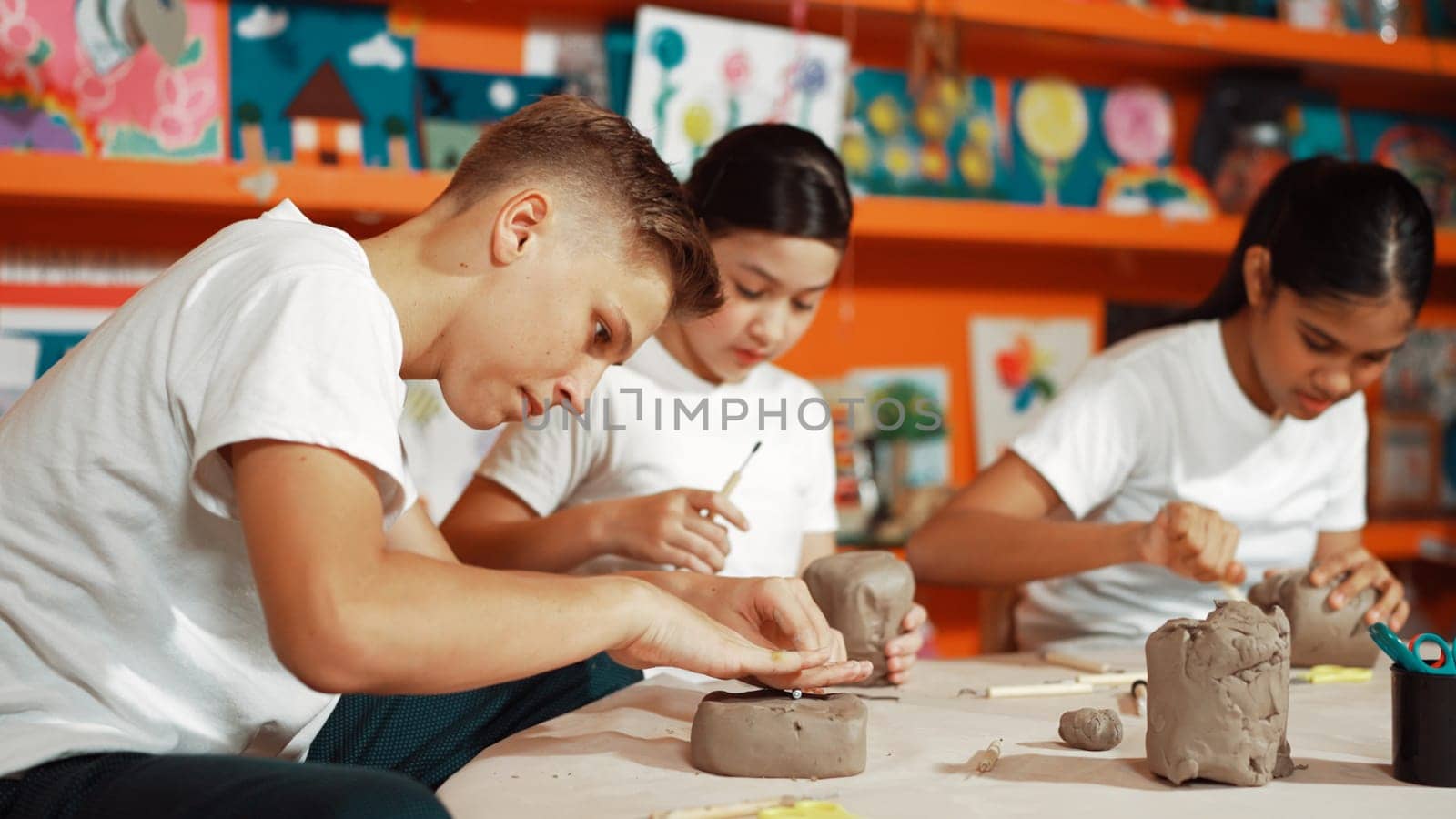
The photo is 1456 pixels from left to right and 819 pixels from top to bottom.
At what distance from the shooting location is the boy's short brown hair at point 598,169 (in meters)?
→ 1.02

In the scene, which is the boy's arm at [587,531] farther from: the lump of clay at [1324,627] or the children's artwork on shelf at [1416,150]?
the children's artwork on shelf at [1416,150]

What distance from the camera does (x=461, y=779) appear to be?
Answer: 879 millimetres

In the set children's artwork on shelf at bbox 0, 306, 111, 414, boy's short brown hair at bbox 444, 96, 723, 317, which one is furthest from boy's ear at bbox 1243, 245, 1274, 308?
children's artwork on shelf at bbox 0, 306, 111, 414

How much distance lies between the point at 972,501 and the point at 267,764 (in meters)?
1.02

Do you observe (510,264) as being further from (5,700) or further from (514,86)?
(514,86)

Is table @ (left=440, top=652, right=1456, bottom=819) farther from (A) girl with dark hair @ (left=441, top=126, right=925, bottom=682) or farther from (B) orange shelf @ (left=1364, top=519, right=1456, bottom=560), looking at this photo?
(B) orange shelf @ (left=1364, top=519, right=1456, bottom=560)

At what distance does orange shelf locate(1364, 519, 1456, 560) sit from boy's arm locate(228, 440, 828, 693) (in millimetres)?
2188

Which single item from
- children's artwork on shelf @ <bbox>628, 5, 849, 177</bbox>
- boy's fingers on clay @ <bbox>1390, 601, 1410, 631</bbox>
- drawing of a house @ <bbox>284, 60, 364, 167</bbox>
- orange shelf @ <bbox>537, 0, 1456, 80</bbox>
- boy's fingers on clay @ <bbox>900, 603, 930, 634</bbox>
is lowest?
boy's fingers on clay @ <bbox>1390, 601, 1410, 631</bbox>

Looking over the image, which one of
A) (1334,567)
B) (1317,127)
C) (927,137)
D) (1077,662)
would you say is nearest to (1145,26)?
(927,137)

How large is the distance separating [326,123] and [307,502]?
54.7 inches

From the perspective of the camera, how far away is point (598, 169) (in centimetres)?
102

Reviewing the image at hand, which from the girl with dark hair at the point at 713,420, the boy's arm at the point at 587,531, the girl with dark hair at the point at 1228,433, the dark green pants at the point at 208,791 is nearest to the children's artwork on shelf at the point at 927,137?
the girl with dark hair at the point at 1228,433

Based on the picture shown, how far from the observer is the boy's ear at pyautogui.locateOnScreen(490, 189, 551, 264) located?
37.9 inches

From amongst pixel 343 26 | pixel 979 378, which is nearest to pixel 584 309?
pixel 343 26
